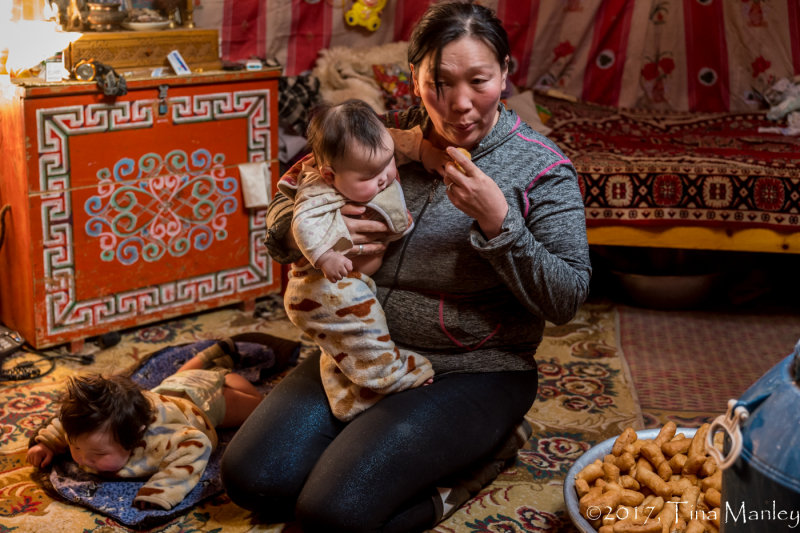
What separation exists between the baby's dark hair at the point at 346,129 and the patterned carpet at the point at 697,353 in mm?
1303

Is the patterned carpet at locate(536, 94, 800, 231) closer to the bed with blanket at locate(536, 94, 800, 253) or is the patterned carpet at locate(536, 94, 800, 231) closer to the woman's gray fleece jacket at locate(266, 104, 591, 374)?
the bed with blanket at locate(536, 94, 800, 253)

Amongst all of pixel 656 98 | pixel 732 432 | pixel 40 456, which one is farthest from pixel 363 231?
pixel 656 98

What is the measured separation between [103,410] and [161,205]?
118 cm

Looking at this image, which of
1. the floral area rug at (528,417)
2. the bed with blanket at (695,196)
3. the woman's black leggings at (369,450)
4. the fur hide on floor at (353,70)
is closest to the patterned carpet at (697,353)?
the floral area rug at (528,417)

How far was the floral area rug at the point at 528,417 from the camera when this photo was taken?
210 centimetres

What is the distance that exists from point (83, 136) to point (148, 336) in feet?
2.44

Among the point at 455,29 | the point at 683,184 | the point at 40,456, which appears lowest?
the point at 40,456

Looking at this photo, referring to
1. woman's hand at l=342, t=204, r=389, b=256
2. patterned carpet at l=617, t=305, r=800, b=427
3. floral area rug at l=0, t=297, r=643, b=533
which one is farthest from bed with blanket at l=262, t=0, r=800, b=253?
woman's hand at l=342, t=204, r=389, b=256

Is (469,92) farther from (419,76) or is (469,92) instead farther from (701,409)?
(701,409)

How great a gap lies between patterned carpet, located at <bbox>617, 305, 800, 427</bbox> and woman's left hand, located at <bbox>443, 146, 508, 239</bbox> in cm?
113

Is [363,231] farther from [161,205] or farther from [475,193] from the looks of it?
[161,205]

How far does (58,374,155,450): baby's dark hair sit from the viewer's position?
2.10 m

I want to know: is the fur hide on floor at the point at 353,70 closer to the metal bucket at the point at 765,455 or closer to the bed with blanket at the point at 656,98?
the bed with blanket at the point at 656,98

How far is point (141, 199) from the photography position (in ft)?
10.1
